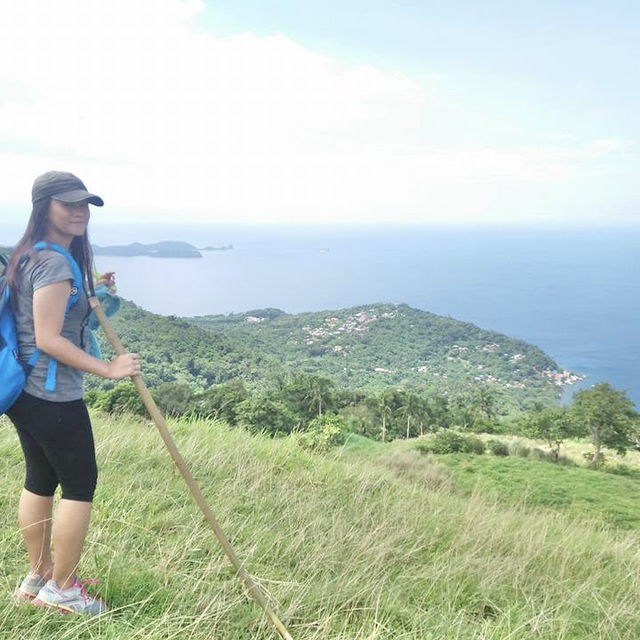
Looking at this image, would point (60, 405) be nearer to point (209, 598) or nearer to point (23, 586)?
point (23, 586)

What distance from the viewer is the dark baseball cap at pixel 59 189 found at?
5.19 ft

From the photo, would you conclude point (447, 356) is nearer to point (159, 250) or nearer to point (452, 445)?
point (452, 445)

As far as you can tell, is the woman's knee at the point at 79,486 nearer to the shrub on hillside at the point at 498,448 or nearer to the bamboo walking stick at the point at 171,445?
the bamboo walking stick at the point at 171,445

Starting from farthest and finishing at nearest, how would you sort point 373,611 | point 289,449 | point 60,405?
point 289,449 → point 373,611 → point 60,405

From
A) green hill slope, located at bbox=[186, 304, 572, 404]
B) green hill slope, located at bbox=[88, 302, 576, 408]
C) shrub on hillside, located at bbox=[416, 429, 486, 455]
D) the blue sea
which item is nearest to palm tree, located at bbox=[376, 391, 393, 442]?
shrub on hillside, located at bbox=[416, 429, 486, 455]

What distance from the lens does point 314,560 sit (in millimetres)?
2318

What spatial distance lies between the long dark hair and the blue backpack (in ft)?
0.10

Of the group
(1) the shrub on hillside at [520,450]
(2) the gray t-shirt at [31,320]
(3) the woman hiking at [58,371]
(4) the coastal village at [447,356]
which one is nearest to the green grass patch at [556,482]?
(1) the shrub on hillside at [520,450]

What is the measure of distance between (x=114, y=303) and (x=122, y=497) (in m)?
1.32

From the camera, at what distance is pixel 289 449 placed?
418cm

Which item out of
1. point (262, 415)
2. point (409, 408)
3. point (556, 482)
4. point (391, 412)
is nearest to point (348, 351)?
point (409, 408)

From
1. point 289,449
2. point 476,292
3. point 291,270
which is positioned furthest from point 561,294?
point 289,449

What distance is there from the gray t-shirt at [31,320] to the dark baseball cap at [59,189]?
0.58ft

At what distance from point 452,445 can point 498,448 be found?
2788 mm
